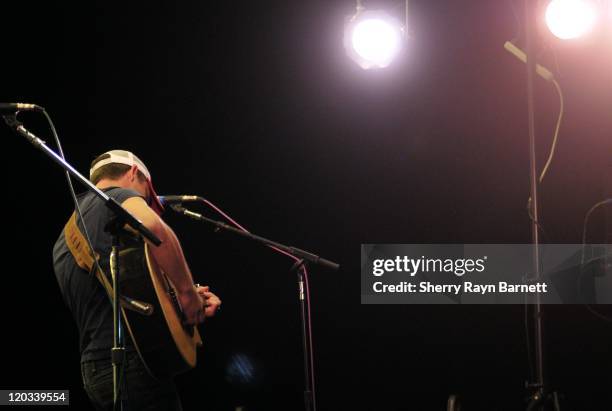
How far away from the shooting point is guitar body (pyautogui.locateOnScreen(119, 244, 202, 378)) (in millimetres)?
2062

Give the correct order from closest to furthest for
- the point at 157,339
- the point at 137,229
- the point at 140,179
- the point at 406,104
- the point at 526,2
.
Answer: the point at 137,229
the point at 157,339
the point at 140,179
the point at 526,2
the point at 406,104

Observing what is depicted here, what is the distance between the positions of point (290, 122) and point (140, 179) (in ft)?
5.94

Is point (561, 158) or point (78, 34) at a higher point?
point (78, 34)

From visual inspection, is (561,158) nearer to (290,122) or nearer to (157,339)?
(290,122)

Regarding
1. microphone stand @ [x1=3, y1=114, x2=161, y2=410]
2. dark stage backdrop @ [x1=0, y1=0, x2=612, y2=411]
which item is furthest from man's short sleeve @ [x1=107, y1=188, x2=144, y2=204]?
dark stage backdrop @ [x1=0, y1=0, x2=612, y2=411]

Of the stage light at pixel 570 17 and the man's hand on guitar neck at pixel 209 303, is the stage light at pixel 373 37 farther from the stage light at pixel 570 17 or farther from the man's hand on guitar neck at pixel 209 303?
the man's hand on guitar neck at pixel 209 303

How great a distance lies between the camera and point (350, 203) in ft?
13.4

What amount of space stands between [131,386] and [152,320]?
0.20 m

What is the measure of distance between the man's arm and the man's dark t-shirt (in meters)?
0.09

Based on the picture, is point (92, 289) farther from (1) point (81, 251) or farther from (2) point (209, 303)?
(2) point (209, 303)

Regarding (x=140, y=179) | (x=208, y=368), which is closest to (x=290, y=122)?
(x=208, y=368)

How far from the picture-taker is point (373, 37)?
3.32 metres

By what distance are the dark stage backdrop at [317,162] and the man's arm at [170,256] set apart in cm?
177

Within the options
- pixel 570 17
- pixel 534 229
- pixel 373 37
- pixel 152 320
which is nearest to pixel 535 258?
pixel 534 229
